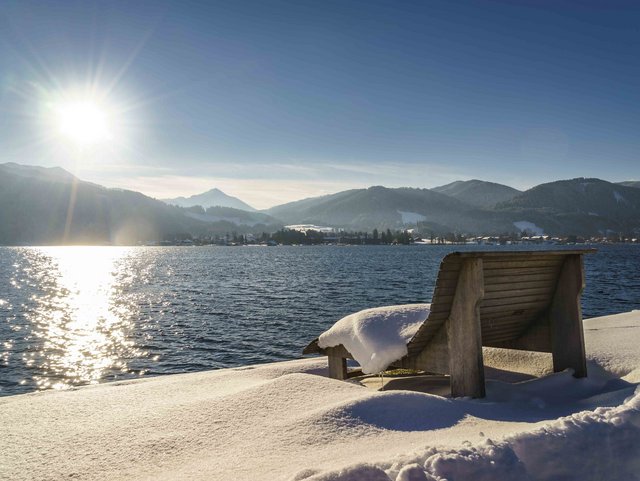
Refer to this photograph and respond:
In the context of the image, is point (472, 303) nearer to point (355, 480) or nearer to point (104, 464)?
point (355, 480)

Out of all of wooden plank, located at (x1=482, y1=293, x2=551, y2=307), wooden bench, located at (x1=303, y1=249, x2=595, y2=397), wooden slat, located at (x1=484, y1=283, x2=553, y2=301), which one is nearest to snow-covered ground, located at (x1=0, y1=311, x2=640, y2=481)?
wooden bench, located at (x1=303, y1=249, x2=595, y2=397)

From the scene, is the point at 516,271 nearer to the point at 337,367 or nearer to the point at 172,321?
the point at 337,367

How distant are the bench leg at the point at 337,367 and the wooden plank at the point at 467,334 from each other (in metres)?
2.41

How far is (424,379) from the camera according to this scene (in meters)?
8.89

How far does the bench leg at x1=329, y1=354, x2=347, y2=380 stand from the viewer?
8.79 metres

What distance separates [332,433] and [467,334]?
2655mm

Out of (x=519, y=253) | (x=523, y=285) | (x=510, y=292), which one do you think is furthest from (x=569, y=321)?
(x=519, y=253)

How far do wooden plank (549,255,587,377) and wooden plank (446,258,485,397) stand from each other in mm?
2088

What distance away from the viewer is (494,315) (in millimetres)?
7422

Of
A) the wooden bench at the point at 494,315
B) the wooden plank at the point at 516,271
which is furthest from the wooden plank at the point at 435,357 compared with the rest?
the wooden plank at the point at 516,271

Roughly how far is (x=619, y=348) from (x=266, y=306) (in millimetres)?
31295

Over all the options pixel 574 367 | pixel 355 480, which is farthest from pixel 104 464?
pixel 574 367

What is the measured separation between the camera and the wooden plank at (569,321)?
7.74m

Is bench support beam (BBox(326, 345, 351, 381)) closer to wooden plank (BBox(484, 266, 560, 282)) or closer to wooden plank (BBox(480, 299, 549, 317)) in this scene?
wooden plank (BBox(480, 299, 549, 317))
